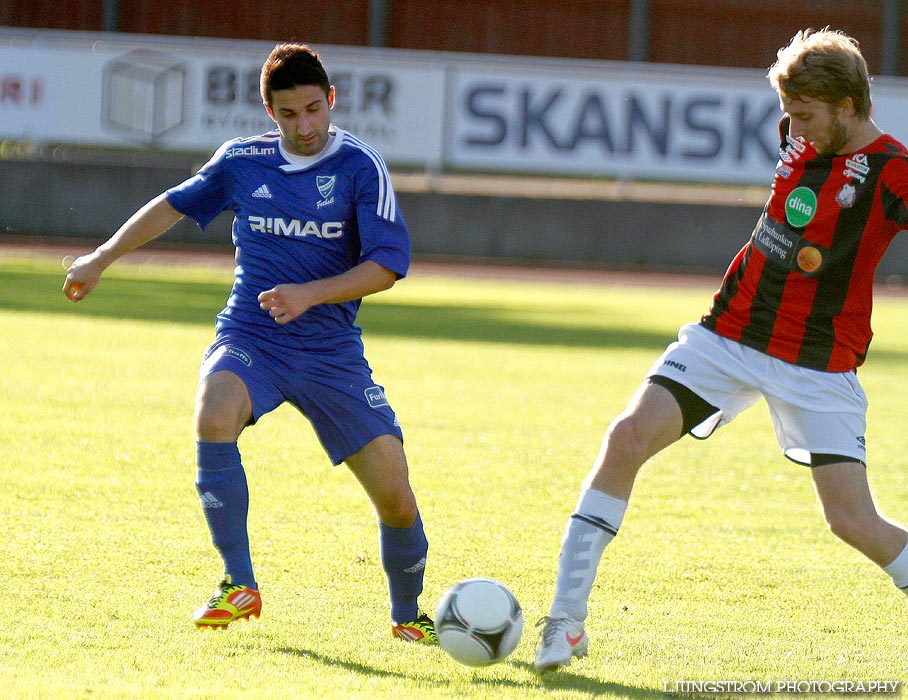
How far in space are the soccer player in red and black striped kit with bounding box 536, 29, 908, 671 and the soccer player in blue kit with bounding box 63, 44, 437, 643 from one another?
0.66 metres

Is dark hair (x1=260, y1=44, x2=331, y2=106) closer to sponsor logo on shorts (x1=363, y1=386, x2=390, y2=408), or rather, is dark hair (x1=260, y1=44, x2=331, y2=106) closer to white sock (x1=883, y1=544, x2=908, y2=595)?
sponsor logo on shorts (x1=363, y1=386, x2=390, y2=408)

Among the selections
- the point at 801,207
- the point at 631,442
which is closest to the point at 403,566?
the point at 631,442

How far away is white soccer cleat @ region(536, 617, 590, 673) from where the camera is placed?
4.18 m

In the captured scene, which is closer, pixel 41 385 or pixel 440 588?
pixel 440 588

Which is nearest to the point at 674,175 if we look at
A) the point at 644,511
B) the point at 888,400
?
the point at 888,400

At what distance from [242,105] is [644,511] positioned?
52.8 feet

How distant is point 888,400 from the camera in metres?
11.0

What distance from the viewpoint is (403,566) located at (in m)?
4.73

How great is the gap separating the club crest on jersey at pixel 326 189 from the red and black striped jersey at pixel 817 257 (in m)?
1.25

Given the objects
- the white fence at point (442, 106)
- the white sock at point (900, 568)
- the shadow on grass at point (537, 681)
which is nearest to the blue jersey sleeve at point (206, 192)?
the shadow on grass at point (537, 681)

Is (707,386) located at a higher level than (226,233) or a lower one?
higher

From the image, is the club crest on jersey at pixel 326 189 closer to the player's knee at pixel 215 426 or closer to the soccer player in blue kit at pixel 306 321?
the soccer player in blue kit at pixel 306 321

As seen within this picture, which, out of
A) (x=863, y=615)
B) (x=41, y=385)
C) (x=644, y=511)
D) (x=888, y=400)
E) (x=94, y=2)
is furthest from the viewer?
(x=94, y=2)

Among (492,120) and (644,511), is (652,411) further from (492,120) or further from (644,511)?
(492,120)
